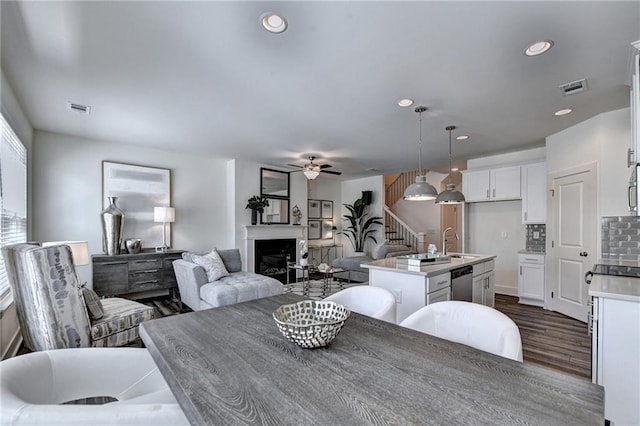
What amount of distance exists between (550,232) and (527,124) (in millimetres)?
1708

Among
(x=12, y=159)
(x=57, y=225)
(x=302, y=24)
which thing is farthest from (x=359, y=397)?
(x=57, y=225)

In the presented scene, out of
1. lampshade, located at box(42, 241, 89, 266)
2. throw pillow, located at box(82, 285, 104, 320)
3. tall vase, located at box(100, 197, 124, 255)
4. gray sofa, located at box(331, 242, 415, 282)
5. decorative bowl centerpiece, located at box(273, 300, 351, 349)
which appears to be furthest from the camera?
gray sofa, located at box(331, 242, 415, 282)

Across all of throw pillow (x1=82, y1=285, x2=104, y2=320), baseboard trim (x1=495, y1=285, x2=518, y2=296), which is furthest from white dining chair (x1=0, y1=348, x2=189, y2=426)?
baseboard trim (x1=495, y1=285, x2=518, y2=296)

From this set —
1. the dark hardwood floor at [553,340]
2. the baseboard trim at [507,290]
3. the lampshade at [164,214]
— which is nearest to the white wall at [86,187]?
the lampshade at [164,214]

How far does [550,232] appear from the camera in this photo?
4.38 m

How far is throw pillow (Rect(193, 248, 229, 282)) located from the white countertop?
376 cm

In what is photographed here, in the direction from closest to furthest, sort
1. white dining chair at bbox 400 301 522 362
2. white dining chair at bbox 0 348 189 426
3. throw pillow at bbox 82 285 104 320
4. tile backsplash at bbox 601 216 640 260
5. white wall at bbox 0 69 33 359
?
white dining chair at bbox 0 348 189 426 < white dining chair at bbox 400 301 522 362 < throw pillow at bbox 82 285 104 320 < white wall at bbox 0 69 33 359 < tile backsplash at bbox 601 216 640 260

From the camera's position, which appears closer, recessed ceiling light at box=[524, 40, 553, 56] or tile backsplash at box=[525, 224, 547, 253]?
recessed ceiling light at box=[524, 40, 553, 56]

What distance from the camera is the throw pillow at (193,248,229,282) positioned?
3.92 meters

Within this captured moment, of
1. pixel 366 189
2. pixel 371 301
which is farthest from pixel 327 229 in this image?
pixel 371 301

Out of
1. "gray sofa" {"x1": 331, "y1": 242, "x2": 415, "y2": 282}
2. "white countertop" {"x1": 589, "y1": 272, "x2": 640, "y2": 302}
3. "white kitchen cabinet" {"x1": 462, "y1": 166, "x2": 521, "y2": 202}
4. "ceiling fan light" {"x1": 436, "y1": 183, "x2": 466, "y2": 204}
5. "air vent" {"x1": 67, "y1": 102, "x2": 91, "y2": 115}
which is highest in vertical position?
"air vent" {"x1": 67, "y1": 102, "x2": 91, "y2": 115}

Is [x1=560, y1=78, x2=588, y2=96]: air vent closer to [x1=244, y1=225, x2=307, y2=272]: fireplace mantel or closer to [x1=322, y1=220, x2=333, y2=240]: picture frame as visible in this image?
[x1=244, y1=225, x2=307, y2=272]: fireplace mantel

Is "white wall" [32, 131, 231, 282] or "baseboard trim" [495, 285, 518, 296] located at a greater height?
"white wall" [32, 131, 231, 282]

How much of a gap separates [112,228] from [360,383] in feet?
15.8
